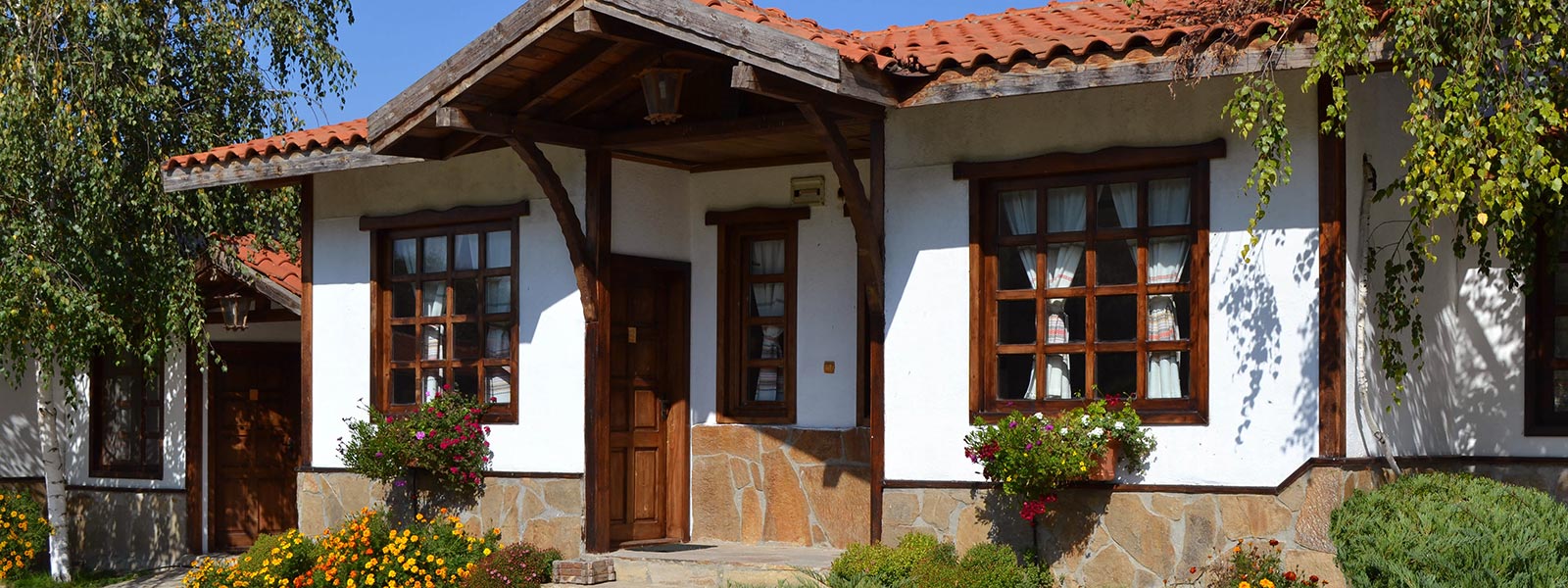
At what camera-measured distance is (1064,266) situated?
8.84 meters

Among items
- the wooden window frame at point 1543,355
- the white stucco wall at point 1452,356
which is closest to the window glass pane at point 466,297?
the white stucco wall at point 1452,356

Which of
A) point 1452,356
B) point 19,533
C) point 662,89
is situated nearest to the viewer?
Answer: point 1452,356

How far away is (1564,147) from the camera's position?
24.2ft

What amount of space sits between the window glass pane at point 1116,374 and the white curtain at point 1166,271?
0.31 feet

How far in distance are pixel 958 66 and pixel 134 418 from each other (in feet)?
31.5

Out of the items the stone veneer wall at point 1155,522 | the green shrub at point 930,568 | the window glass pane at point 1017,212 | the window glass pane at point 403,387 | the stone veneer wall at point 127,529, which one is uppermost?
the window glass pane at point 1017,212

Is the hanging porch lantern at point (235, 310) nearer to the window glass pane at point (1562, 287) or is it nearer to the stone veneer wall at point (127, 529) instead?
the stone veneer wall at point (127, 529)

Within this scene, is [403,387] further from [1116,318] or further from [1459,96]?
[1459,96]

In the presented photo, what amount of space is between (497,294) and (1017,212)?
154 inches

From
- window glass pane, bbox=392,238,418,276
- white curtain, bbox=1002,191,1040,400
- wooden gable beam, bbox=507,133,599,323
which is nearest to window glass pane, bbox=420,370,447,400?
window glass pane, bbox=392,238,418,276

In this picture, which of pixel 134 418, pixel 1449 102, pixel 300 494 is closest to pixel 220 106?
pixel 134 418

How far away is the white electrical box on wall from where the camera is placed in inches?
425

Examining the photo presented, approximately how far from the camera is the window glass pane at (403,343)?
11562mm

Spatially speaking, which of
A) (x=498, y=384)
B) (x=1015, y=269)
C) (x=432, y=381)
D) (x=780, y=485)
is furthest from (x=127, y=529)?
(x=1015, y=269)
